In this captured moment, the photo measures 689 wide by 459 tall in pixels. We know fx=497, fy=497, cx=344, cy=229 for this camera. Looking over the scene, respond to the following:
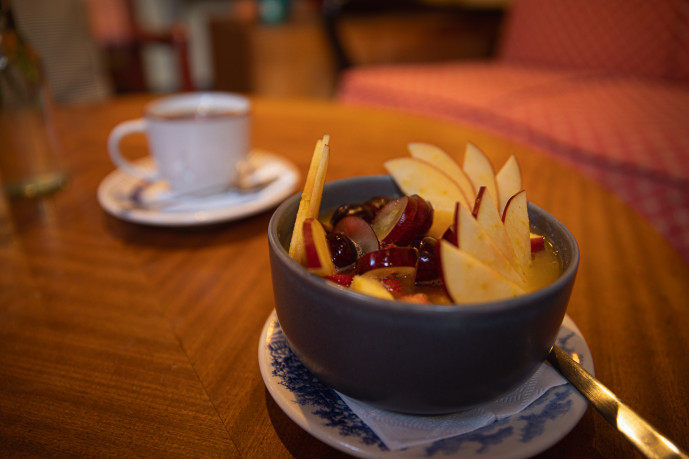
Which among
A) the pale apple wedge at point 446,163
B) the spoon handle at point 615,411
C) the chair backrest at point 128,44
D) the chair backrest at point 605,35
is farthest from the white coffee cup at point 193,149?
the chair backrest at point 605,35

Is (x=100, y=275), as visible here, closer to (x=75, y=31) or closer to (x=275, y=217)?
(x=275, y=217)

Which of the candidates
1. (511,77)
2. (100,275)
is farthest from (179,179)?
(511,77)

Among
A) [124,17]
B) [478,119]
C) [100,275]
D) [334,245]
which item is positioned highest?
[124,17]

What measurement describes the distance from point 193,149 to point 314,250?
49 centimetres

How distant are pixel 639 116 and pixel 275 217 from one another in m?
1.58

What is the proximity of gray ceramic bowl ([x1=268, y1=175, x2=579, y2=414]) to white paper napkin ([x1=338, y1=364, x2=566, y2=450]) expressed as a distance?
15 mm

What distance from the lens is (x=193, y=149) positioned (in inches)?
31.0

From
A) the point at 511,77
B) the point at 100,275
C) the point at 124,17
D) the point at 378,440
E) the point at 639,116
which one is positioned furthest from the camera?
the point at 124,17

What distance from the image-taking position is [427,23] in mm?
2918

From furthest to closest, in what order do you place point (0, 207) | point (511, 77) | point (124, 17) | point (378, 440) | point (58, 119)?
point (124, 17), point (511, 77), point (58, 119), point (0, 207), point (378, 440)

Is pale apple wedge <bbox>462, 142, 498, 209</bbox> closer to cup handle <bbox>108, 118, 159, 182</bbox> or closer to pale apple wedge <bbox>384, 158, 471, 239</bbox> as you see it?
pale apple wedge <bbox>384, 158, 471, 239</bbox>

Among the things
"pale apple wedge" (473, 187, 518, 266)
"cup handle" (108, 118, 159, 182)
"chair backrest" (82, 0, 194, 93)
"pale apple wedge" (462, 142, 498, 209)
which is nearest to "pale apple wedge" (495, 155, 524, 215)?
"pale apple wedge" (462, 142, 498, 209)

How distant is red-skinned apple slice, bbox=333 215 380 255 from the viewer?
45 centimetres

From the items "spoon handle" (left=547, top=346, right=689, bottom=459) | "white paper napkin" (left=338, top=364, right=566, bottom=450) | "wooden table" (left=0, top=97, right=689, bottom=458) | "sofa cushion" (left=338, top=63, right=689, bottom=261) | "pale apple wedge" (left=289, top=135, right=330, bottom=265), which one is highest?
"pale apple wedge" (left=289, top=135, right=330, bottom=265)
